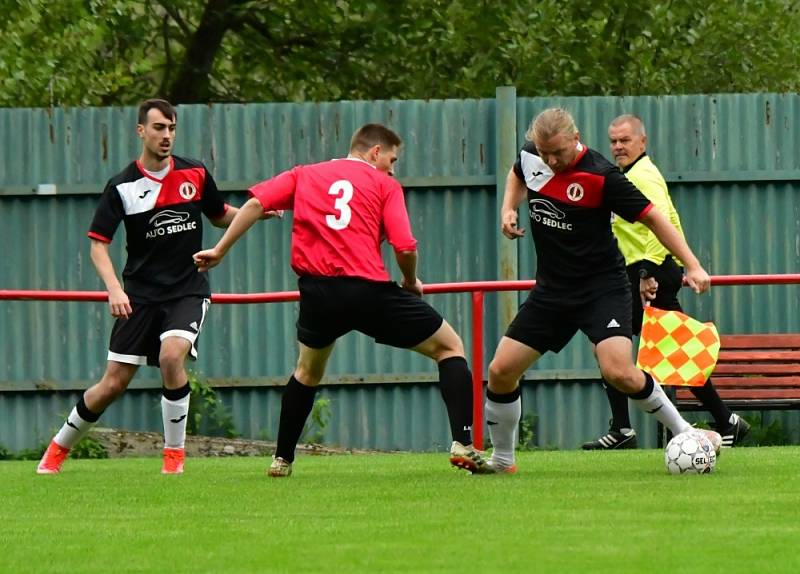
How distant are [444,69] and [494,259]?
175 inches

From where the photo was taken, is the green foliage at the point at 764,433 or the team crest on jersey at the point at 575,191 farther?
the green foliage at the point at 764,433

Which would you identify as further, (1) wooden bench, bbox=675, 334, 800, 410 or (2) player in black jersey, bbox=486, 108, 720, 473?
(1) wooden bench, bbox=675, 334, 800, 410

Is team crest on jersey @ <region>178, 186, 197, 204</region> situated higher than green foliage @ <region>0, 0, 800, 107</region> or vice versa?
green foliage @ <region>0, 0, 800, 107</region>

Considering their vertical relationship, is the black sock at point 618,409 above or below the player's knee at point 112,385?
below

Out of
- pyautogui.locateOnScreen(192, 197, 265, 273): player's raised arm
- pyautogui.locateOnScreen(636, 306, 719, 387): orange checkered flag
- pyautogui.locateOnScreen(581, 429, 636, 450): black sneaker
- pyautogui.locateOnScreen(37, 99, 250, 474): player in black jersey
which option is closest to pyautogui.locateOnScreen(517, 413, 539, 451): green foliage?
pyautogui.locateOnScreen(581, 429, 636, 450): black sneaker

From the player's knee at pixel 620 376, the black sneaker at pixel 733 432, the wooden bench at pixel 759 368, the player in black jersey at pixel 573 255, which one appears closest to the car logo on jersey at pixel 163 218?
the player in black jersey at pixel 573 255

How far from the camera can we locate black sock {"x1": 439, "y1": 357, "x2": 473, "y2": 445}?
9.02m

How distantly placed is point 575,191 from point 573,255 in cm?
33

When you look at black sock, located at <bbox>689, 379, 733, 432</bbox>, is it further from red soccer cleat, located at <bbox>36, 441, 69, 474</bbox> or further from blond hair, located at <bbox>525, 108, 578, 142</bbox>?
red soccer cleat, located at <bbox>36, 441, 69, 474</bbox>

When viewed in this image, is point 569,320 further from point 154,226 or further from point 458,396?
point 154,226

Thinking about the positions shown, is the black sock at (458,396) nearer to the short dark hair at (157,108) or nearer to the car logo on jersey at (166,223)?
the car logo on jersey at (166,223)

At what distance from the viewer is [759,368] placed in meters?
12.8

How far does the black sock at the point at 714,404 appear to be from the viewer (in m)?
11.3

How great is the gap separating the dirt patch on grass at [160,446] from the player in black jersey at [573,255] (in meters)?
3.91
